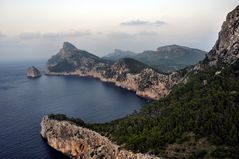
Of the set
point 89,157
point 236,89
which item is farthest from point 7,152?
point 236,89

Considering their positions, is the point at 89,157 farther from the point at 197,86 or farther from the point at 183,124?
the point at 197,86

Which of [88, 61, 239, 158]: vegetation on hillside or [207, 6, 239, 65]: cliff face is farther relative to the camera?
[207, 6, 239, 65]: cliff face

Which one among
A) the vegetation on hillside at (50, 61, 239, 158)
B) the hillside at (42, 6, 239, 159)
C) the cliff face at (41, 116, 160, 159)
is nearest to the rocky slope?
the hillside at (42, 6, 239, 159)

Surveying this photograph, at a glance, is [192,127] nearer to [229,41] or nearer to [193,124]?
[193,124]

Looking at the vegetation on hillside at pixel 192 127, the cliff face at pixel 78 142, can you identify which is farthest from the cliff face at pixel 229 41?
the cliff face at pixel 78 142

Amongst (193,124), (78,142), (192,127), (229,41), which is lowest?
(78,142)

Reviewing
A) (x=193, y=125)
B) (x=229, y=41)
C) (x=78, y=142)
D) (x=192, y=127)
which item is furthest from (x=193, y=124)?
(x=229, y=41)

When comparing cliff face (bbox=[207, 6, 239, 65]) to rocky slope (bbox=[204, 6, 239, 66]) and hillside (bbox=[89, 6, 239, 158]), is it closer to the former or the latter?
rocky slope (bbox=[204, 6, 239, 66])

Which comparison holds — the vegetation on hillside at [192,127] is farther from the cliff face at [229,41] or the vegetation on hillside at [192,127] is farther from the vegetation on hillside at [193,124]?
the cliff face at [229,41]
